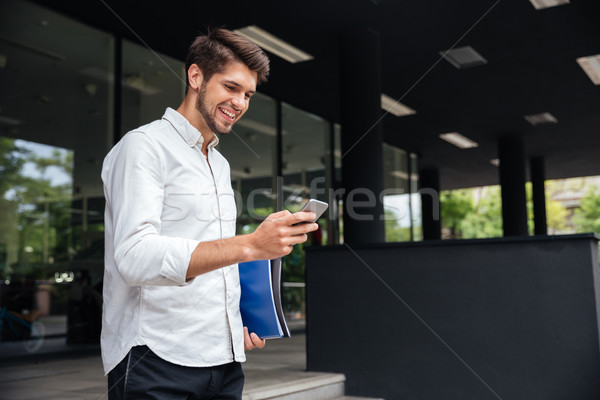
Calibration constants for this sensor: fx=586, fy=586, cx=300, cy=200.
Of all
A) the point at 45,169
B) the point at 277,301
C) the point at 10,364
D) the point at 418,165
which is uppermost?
the point at 418,165

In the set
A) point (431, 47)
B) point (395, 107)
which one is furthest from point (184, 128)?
point (395, 107)

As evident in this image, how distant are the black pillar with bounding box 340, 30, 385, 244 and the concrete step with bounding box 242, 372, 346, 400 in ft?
6.41

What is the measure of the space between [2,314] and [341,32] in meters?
4.95

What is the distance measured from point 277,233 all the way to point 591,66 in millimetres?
8571

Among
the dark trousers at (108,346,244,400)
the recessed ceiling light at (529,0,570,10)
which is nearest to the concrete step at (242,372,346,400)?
the dark trousers at (108,346,244,400)

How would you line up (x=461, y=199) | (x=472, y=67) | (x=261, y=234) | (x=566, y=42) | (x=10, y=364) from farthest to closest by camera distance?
(x=461, y=199) < (x=472, y=67) < (x=566, y=42) < (x=10, y=364) < (x=261, y=234)

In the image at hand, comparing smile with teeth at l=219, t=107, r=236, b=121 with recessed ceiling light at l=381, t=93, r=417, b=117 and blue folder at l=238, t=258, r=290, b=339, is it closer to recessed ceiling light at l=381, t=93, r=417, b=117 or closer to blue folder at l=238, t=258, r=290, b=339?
blue folder at l=238, t=258, r=290, b=339

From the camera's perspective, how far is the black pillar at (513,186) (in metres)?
12.3

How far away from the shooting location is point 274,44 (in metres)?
7.33

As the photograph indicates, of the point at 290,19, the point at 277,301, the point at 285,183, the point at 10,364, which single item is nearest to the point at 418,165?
the point at 285,183

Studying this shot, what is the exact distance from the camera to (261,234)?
1.14m

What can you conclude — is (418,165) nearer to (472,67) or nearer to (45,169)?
(472,67)

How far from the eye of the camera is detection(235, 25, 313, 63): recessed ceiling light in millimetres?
6980

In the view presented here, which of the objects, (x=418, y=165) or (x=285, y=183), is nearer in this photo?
(x=285, y=183)
